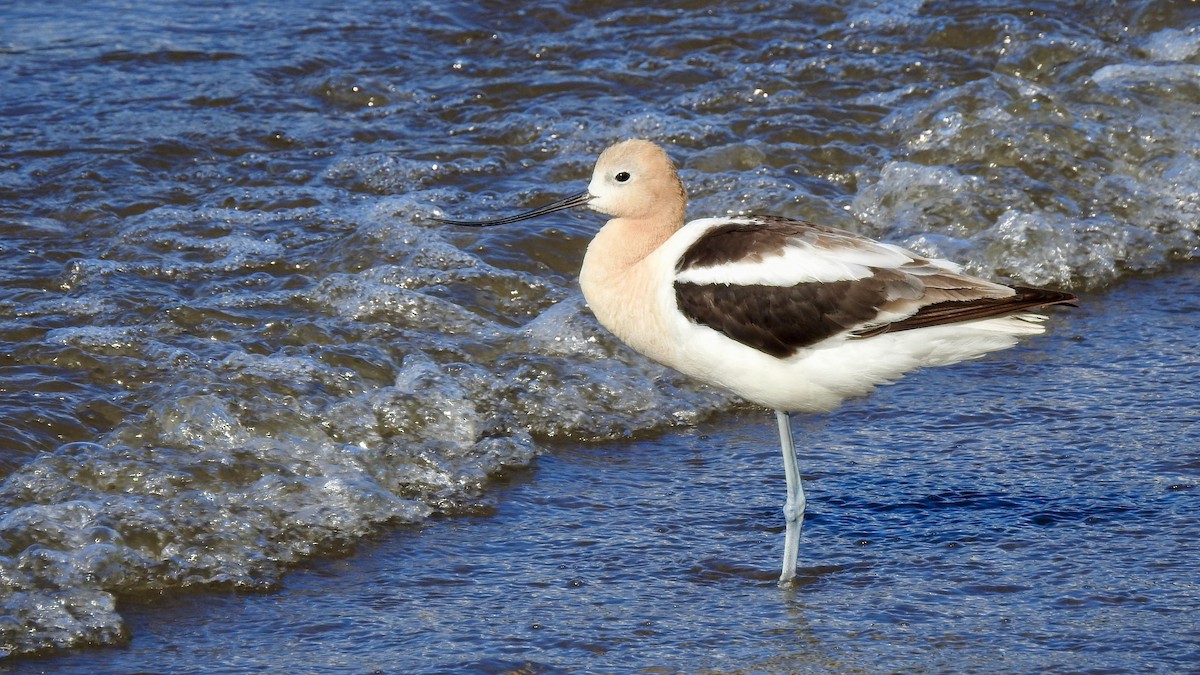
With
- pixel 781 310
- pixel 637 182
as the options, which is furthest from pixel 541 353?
pixel 781 310

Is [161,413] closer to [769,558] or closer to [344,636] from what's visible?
[344,636]

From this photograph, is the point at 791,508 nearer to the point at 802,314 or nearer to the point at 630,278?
the point at 802,314

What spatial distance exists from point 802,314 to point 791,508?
0.65 metres

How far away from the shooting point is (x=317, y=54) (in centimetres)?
1039

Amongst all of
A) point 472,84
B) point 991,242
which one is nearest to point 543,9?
point 472,84

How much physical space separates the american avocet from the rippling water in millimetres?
609

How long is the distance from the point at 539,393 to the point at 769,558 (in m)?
1.56

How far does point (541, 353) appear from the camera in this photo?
6766 mm

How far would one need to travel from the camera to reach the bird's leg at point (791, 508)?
4.91 meters

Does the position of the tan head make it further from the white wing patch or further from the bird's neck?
the white wing patch

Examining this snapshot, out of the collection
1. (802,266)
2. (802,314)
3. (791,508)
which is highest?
(802,266)

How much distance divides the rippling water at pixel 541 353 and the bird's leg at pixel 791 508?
0.11 meters

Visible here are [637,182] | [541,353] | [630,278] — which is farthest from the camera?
[541,353]

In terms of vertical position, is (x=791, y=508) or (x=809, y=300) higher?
(x=809, y=300)
